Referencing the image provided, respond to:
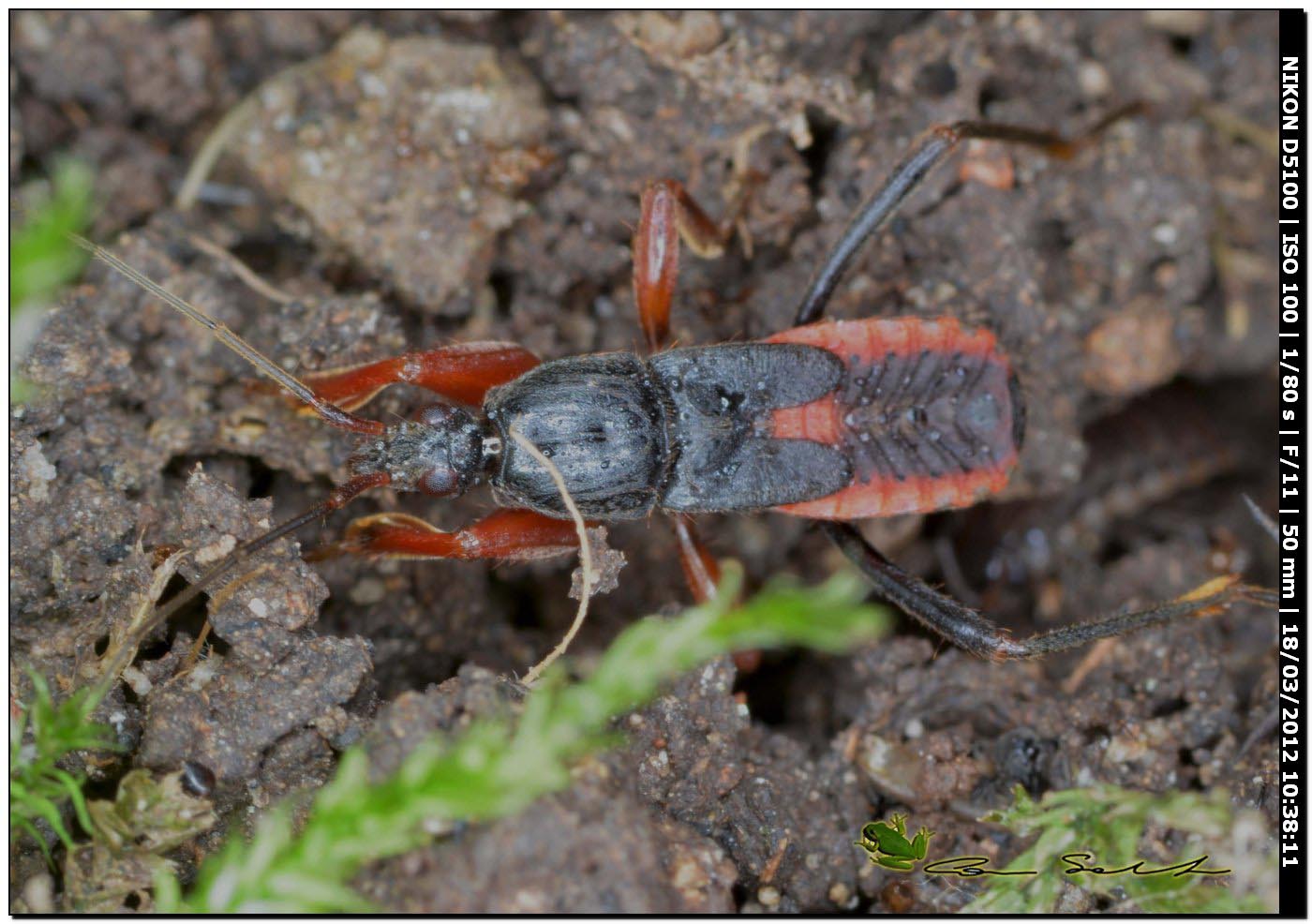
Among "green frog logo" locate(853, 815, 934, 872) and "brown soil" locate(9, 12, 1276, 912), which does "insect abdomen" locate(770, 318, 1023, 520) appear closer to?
"brown soil" locate(9, 12, 1276, 912)

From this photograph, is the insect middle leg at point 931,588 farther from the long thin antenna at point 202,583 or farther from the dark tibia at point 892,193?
the long thin antenna at point 202,583

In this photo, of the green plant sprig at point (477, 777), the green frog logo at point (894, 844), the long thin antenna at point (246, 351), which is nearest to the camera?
the green plant sprig at point (477, 777)

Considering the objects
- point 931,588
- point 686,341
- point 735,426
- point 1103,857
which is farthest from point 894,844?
point 686,341

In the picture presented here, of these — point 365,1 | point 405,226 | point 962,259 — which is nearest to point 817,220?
point 962,259

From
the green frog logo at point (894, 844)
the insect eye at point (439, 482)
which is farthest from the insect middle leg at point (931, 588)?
the insect eye at point (439, 482)

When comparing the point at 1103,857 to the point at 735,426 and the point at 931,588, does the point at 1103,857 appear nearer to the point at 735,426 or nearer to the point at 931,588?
the point at 931,588

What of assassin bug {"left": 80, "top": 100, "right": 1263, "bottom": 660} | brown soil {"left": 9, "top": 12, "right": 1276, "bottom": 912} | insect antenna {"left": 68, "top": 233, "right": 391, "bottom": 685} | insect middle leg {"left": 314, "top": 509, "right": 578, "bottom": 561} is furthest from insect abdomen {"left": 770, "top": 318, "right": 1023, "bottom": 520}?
insect antenna {"left": 68, "top": 233, "right": 391, "bottom": 685}

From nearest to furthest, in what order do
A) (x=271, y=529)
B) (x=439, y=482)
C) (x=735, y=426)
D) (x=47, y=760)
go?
(x=47, y=760), (x=271, y=529), (x=439, y=482), (x=735, y=426)
